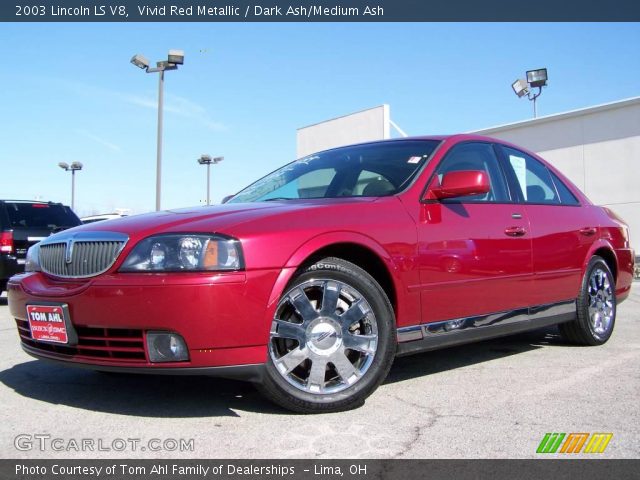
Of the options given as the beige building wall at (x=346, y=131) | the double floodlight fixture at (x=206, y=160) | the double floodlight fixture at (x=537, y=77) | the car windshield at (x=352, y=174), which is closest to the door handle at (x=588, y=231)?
the car windshield at (x=352, y=174)

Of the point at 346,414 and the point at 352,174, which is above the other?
the point at 352,174

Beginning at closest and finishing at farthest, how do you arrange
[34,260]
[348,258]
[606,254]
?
1. [348,258]
2. [34,260]
3. [606,254]

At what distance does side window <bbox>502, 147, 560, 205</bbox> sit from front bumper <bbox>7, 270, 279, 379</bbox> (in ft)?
8.08

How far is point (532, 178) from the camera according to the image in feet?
15.9

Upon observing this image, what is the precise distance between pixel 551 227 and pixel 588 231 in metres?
0.61

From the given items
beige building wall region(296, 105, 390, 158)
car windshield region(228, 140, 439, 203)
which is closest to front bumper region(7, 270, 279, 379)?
car windshield region(228, 140, 439, 203)

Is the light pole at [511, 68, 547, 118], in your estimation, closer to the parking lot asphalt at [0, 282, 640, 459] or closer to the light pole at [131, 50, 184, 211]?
the light pole at [131, 50, 184, 211]

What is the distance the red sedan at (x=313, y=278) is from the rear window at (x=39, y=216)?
592cm

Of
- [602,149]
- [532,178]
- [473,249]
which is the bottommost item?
[473,249]

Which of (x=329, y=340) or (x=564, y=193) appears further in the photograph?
(x=564, y=193)

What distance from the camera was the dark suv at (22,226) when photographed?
8.66 meters

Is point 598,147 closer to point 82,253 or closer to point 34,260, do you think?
point 34,260

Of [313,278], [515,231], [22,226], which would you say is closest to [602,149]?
[515,231]

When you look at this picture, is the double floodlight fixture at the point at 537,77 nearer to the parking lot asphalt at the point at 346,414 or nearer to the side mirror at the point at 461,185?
the parking lot asphalt at the point at 346,414
